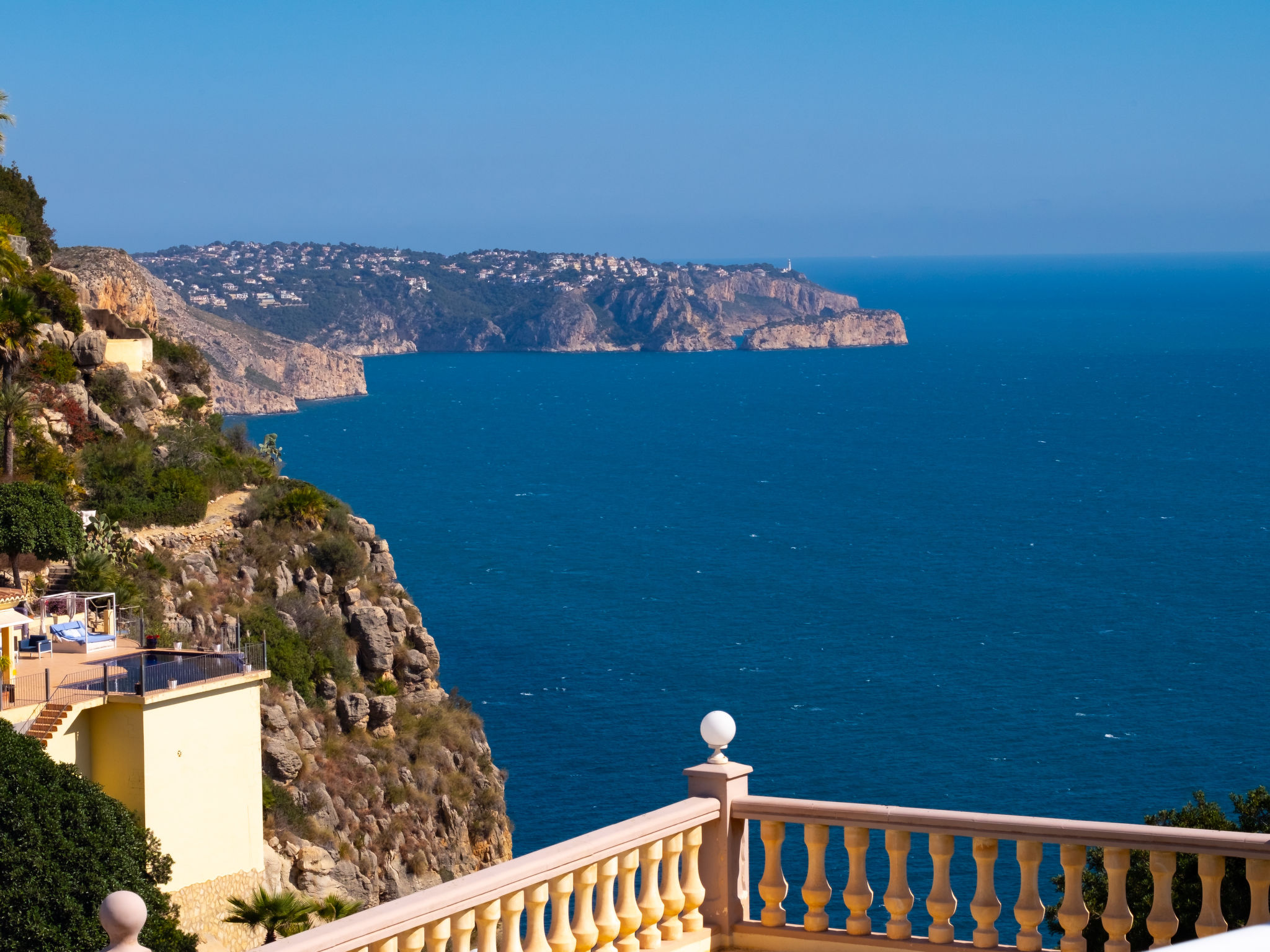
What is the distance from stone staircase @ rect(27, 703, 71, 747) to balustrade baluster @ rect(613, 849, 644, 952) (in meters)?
17.6

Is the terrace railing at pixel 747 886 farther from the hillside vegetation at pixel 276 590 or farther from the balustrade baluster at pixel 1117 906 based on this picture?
the hillside vegetation at pixel 276 590

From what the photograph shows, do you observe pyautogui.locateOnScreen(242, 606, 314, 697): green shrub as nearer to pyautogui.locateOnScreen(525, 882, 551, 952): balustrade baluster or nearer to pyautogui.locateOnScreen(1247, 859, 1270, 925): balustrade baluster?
pyautogui.locateOnScreen(525, 882, 551, 952): balustrade baluster

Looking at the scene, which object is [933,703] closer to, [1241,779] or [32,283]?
[1241,779]

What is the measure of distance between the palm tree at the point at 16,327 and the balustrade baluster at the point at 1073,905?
119 feet

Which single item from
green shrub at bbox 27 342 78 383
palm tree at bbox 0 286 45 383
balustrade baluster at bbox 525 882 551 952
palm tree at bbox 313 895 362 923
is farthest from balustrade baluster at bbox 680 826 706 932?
green shrub at bbox 27 342 78 383

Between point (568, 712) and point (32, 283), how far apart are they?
2405cm

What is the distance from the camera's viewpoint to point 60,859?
19469mm

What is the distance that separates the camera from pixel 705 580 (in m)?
82.2

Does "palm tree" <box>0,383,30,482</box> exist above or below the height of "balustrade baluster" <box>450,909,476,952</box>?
below

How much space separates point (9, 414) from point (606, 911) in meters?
33.5

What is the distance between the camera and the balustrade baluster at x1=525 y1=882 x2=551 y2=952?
6.79 metres

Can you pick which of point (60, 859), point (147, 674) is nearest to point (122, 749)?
point (147, 674)

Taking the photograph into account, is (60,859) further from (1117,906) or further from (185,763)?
(1117,906)

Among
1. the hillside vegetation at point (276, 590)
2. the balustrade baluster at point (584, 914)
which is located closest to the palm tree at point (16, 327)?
the hillside vegetation at point (276, 590)
